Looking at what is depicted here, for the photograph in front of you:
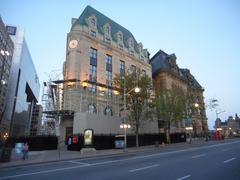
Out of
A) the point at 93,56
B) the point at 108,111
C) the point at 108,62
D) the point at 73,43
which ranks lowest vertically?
the point at 108,111

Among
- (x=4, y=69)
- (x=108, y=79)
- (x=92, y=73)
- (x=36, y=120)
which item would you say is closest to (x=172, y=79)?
(x=108, y=79)

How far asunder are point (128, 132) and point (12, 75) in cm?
5620

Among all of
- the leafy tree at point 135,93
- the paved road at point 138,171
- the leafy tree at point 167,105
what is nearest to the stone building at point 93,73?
the leafy tree at point 135,93

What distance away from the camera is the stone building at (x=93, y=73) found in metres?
31.6

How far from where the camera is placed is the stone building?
104 feet

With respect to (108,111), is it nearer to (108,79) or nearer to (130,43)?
(108,79)

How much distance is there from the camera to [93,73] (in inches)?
1443

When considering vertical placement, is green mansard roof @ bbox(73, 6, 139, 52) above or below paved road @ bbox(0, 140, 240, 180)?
above

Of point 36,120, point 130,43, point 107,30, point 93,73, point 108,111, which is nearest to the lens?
point 93,73

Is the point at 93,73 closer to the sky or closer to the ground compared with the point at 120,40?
closer to the ground

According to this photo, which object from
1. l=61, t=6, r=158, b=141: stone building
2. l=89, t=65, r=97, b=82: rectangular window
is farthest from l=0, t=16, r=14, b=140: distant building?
l=89, t=65, r=97, b=82: rectangular window

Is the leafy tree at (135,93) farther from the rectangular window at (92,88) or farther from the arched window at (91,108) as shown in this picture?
the arched window at (91,108)

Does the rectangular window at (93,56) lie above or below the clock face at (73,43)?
below

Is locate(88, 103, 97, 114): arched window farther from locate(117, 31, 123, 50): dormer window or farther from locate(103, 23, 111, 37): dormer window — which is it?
locate(117, 31, 123, 50): dormer window
